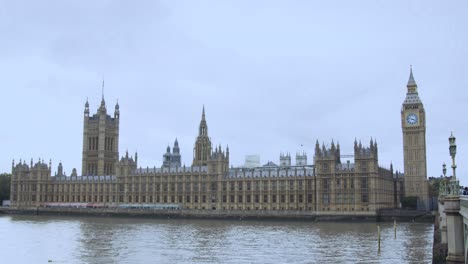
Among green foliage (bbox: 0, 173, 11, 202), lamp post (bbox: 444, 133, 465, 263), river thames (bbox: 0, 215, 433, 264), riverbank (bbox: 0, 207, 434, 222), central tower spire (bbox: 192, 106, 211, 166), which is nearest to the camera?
lamp post (bbox: 444, 133, 465, 263)

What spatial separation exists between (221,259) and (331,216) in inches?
2906

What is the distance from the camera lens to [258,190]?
14250 centimetres

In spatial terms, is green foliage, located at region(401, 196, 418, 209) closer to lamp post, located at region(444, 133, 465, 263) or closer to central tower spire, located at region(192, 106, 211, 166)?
central tower spire, located at region(192, 106, 211, 166)

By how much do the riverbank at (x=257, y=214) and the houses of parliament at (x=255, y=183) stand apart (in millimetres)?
2402

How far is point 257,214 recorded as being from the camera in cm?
13025

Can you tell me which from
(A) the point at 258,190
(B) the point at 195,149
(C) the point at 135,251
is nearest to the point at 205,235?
(C) the point at 135,251

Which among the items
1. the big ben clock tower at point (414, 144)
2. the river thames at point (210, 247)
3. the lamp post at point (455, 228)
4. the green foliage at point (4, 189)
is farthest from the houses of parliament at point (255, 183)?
the lamp post at point (455, 228)

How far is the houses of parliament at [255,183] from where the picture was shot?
129875mm

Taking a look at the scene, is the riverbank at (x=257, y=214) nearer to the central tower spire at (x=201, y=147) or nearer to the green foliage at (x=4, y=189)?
the central tower spire at (x=201, y=147)

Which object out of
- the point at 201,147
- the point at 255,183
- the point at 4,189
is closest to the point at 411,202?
the point at 255,183

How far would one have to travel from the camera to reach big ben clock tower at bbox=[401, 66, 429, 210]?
148m

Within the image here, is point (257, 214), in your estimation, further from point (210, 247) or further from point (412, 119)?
point (210, 247)

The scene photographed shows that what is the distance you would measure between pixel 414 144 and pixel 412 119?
663cm

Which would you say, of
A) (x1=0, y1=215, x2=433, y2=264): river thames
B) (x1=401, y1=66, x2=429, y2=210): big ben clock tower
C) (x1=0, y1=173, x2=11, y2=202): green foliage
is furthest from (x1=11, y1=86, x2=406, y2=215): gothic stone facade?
(x1=0, y1=215, x2=433, y2=264): river thames
